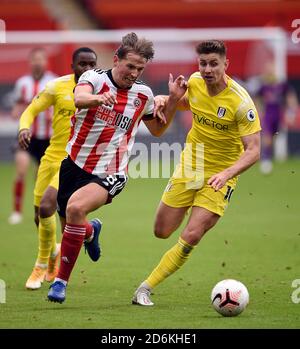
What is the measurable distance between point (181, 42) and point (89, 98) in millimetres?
16079

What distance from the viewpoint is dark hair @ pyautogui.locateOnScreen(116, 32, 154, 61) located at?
747 cm

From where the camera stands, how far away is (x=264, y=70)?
22938 millimetres

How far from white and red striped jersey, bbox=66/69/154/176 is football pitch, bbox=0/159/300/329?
1.23 meters

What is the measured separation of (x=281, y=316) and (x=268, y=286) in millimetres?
1578

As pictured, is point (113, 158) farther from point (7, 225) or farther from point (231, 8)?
point (231, 8)

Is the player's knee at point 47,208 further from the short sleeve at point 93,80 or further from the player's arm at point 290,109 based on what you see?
the player's arm at point 290,109

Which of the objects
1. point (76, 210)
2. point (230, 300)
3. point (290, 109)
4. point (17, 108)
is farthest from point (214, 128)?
point (290, 109)

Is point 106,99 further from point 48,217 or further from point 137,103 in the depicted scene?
point 48,217

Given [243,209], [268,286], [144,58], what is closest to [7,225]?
[243,209]

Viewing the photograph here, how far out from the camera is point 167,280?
30.7 ft

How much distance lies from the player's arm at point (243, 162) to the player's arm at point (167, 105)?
0.77 m

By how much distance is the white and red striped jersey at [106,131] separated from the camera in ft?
25.5

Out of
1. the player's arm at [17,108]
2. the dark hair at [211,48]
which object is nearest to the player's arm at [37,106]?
the dark hair at [211,48]

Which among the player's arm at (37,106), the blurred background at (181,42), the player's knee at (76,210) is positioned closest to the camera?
the player's knee at (76,210)
